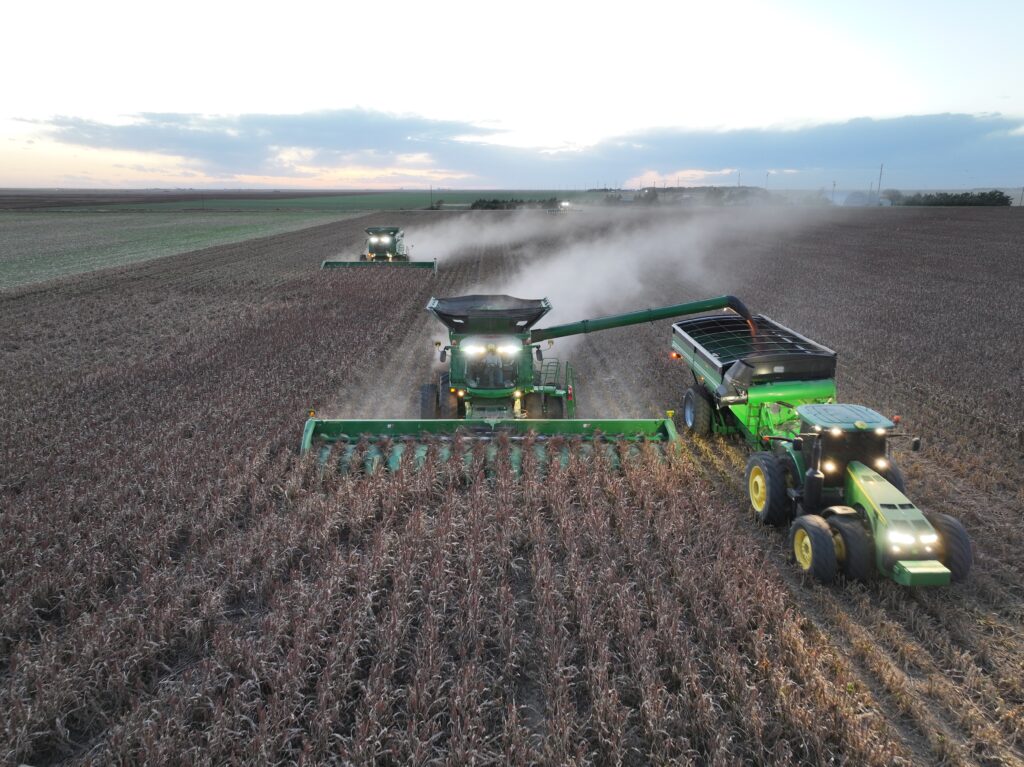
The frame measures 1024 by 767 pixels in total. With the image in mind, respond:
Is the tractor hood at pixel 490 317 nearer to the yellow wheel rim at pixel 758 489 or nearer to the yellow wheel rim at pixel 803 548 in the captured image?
the yellow wheel rim at pixel 758 489

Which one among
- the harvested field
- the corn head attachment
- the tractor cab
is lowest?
the harvested field

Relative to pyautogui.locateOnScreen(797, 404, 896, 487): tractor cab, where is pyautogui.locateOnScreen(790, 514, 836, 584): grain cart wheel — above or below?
below

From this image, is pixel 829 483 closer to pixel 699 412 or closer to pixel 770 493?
pixel 770 493

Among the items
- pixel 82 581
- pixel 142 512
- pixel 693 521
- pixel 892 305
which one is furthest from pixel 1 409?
pixel 892 305

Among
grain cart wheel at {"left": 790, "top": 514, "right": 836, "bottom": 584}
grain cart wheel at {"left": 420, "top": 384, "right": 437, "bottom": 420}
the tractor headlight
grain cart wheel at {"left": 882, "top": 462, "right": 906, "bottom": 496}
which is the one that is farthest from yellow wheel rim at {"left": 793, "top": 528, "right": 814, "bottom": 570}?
grain cart wheel at {"left": 420, "top": 384, "right": 437, "bottom": 420}

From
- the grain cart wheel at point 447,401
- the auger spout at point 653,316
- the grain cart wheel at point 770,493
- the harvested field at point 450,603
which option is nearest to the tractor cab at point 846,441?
the grain cart wheel at point 770,493

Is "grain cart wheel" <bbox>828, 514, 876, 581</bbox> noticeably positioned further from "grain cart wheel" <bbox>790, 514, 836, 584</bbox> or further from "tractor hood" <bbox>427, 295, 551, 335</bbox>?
"tractor hood" <bbox>427, 295, 551, 335</bbox>

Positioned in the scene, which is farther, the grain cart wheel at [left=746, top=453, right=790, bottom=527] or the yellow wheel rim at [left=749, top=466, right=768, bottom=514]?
the yellow wheel rim at [left=749, top=466, right=768, bottom=514]

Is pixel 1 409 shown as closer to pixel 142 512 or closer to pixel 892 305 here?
pixel 142 512
